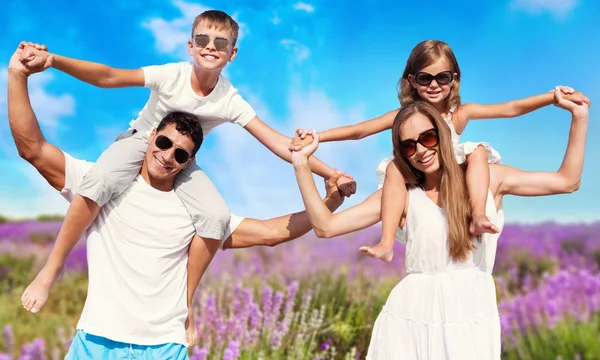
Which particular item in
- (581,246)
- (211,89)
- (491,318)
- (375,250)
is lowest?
(491,318)

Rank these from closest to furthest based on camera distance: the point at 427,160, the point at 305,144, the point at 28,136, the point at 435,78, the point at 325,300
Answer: the point at 427,160, the point at 305,144, the point at 28,136, the point at 435,78, the point at 325,300

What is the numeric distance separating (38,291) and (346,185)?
5.16ft

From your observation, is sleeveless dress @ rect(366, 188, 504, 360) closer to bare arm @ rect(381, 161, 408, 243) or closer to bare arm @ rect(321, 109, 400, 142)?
bare arm @ rect(381, 161, 408, 243)

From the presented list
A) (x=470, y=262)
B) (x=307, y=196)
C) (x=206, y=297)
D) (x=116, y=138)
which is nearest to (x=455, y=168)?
(x=470, y=262)

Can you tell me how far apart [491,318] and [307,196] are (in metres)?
0.96

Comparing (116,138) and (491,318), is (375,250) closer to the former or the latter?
(491,318)

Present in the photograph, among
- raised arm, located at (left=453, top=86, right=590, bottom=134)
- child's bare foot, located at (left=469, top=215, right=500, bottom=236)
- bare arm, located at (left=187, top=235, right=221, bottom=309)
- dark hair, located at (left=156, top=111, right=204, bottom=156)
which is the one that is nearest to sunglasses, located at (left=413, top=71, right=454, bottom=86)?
raised arm, located at (left=453, top=86, right=590, bottom=134)

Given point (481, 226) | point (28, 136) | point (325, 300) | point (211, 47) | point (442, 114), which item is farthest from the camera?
point (325, 300)

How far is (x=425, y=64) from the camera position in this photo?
3260mm

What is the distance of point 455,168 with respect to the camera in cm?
282

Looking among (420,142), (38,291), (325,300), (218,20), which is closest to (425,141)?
(420,142)

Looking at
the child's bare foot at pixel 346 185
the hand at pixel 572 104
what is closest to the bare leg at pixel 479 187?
the hand at pixel 572 104

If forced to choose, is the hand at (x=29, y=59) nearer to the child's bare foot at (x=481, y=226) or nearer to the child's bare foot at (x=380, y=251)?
the child's bare foot at (x=380, y=251)

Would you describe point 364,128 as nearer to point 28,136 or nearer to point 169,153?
point 169,153
